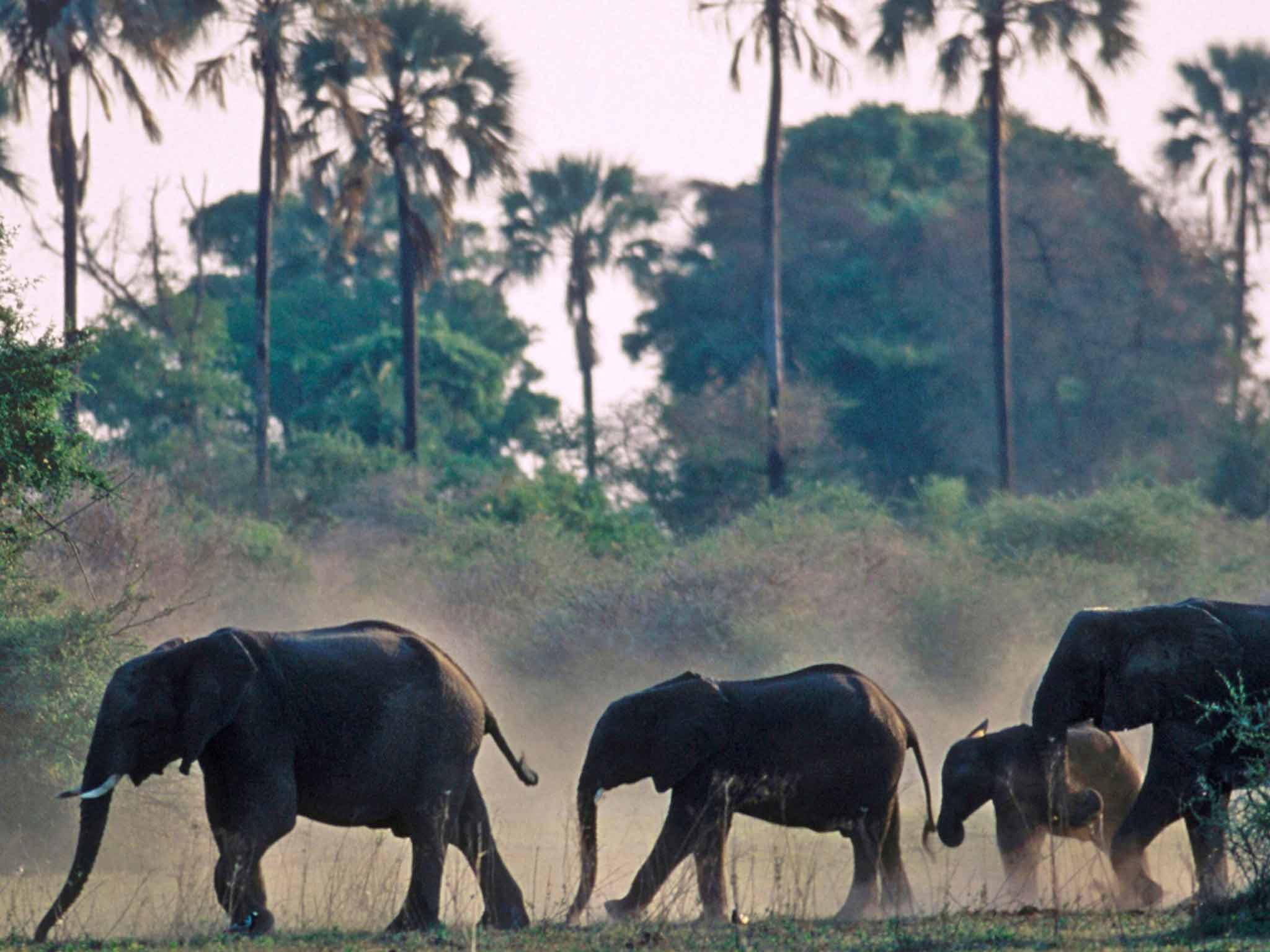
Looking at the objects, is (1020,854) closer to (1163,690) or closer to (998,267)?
(1163,690)

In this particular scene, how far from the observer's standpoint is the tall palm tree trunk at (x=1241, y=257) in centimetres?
5234

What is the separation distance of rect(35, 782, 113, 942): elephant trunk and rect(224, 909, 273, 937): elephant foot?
78 cm

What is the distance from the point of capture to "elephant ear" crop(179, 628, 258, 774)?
11.8 meters

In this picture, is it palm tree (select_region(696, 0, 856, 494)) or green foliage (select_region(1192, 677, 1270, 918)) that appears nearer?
green foliage (select_region(1192, 677, 1270, 918))

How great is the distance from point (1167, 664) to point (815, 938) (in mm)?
3249

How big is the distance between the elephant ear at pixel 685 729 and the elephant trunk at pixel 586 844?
1.32ft

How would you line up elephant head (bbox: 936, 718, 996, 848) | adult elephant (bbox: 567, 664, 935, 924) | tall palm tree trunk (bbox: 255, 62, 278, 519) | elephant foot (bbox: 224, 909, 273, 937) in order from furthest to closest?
tall palm tree trunk (bbox: 255, 62, 278, 519), elephant head (bbox: 936, 718, 996, 848), adult elephant (bbox: 567, 664, 935, 924), elephant foot (bbox: 224, 909, 273, 937)

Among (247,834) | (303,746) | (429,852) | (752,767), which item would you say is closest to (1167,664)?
(752,767)

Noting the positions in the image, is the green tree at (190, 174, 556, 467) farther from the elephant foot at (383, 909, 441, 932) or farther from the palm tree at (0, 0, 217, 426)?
the elephant foot at (383, 909, 441, 932)

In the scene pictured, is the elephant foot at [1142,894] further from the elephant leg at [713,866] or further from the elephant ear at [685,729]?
the elephant ear at [685,729]

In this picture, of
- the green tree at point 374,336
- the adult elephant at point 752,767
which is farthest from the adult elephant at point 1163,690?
the green tree at point 374,336

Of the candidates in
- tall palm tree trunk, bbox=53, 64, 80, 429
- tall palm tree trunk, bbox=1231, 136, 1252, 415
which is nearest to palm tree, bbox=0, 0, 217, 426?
tall palm tree trunk, bbox=53, 64, 80, 429

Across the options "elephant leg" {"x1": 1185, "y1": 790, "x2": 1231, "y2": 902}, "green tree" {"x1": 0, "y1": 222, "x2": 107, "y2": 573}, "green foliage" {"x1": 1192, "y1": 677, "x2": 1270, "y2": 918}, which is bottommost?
"elephant leg" {"x1": 1185, "y1": 790, "x2": 1231, "y2": 902}

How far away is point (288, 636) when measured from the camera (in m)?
12.4
